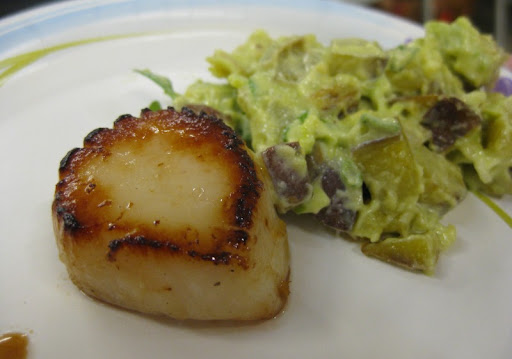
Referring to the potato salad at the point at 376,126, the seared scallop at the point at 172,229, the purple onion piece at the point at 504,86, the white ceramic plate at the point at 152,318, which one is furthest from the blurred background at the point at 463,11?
the seared scallop at the point at 172,229

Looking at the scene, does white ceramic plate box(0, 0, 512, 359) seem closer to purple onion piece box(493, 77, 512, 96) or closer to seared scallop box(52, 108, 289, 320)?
seared scallop box(52, 108, 289, 320)

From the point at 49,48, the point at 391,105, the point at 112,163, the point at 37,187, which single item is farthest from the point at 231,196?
the point at 49,48

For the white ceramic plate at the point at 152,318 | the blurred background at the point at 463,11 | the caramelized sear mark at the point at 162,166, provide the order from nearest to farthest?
the caramelized sear mark at the point at 162,166
the white ceramic plate at the point at 152,318
the blurred background at the point at 463,11

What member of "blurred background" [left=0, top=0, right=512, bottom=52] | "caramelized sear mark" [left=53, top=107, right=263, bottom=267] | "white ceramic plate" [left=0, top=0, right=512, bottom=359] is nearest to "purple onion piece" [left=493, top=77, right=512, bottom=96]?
"white ceramic plate" [left=0, top=0, right=512, bottom=359]

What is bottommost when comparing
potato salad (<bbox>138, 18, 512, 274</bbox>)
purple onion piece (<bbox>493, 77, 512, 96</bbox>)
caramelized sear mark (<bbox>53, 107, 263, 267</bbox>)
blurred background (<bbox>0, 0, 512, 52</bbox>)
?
blurred background (<bbox>0, 0, 512, 52</bbox>)

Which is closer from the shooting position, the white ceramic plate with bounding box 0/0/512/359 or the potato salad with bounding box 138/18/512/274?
the white ceramic plate with bounding box 0/0/512/359

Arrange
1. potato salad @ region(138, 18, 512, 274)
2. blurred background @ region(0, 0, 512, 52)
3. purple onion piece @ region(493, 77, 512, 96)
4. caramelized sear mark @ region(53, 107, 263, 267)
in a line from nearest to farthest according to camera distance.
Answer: caramelized sear mark @ region(53, 107, 263, 267) < potato salad @ region(138, 18, 512, 274) < purple onion piece @ region(493, 77, 512, 96) < blurred background @ region(0, 0, 512, 52)

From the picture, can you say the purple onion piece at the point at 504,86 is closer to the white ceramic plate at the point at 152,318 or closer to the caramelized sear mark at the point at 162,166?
the white ceramic plate at the point at 152,318
